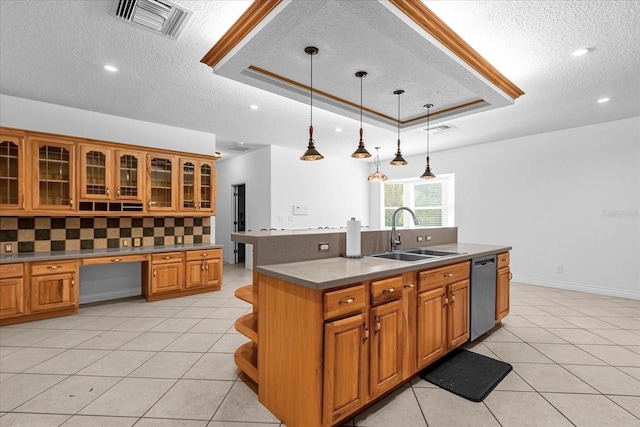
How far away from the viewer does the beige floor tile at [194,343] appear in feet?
9.21

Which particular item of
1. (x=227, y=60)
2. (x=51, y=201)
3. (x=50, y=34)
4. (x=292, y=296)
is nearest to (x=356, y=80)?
(x=227, y=60)

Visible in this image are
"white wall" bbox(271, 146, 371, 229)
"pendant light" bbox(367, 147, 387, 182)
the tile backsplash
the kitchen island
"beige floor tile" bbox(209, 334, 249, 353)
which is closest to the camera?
the kitchen island

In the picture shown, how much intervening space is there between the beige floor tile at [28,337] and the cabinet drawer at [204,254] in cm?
167

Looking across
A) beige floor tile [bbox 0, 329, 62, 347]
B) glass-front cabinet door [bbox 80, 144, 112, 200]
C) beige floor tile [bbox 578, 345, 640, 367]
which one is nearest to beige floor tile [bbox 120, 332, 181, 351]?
beige floor tile [bbox 0, 329, 62, 347]

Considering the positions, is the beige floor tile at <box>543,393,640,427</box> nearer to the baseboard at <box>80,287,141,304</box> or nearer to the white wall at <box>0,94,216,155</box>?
the baseboard at <box>80,287,141,304</box>

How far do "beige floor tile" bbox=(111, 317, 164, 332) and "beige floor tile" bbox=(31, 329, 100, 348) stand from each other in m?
0.23

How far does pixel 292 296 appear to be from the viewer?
175 centimetres

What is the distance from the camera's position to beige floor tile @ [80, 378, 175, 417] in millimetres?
1926

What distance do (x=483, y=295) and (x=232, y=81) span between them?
3.30 m

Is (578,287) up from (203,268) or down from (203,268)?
down

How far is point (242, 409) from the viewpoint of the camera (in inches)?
76.8

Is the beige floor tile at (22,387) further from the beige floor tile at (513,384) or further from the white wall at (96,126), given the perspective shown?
the beige floor tile at (513,384)

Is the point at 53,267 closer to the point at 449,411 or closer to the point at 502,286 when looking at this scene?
the point at 449,411

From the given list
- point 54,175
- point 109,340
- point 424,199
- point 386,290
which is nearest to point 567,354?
→ point 386,290
